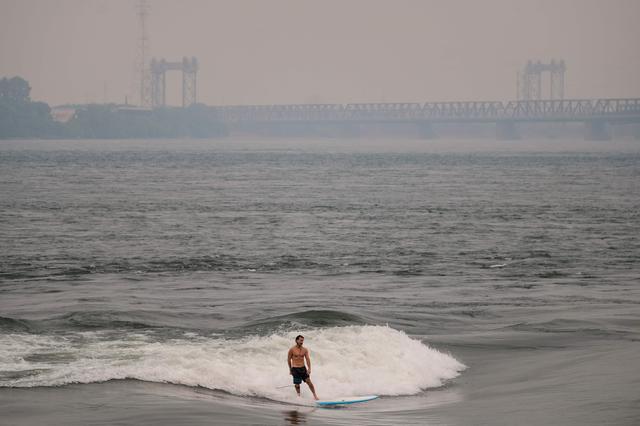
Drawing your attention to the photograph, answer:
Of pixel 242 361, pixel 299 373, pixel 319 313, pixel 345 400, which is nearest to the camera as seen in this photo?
pixel 299 373

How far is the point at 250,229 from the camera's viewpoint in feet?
216

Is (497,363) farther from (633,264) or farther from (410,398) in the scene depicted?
(633,264)

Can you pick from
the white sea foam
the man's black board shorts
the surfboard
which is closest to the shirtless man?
the man's black board shorts

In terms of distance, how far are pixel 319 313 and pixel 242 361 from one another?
22.9ft

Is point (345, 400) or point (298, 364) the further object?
point (345, 400)

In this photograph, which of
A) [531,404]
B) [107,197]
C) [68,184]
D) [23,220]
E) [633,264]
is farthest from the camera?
[68,184]

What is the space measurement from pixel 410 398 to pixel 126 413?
6.65 m

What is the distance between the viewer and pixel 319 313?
35.1 m

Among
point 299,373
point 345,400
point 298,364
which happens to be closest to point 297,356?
point 298,364

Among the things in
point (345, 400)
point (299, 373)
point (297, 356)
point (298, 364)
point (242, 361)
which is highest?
point (297, 356)

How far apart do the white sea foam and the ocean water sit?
0.23ft

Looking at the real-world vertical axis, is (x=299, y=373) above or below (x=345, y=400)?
above

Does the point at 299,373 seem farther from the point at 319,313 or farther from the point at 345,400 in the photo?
the point at 319,313

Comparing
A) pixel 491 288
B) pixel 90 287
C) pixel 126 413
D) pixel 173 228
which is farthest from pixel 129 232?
pixel 126 413
